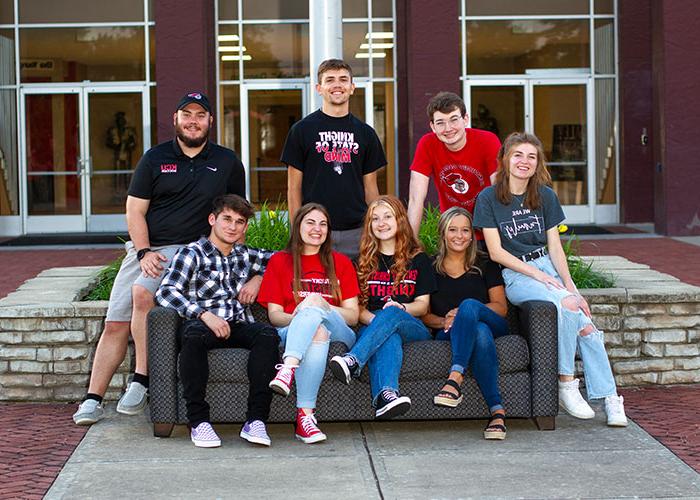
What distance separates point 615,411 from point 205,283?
94.8 inches

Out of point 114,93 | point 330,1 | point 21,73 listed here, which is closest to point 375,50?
point 114,93

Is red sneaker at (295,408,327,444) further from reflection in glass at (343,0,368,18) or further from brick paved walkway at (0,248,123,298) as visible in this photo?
reflection in glass at (343,0,368,18)

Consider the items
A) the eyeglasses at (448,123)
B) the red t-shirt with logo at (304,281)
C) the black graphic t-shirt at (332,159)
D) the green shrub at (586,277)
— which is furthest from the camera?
the green shrub at (586,277)

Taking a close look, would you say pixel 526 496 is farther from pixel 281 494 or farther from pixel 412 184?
pixel 412 184

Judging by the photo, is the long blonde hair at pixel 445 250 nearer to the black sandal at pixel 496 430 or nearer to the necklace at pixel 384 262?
the necklace at pixel 384 262

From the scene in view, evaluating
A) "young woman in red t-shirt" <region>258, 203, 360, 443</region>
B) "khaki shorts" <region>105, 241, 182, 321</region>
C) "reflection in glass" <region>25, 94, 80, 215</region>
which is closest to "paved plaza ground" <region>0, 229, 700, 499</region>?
"young woman in red t-shirt" <region>258, 203, 360, 443</region>

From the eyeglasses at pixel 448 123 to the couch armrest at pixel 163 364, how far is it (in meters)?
2.02

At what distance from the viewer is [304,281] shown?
6.66 meters

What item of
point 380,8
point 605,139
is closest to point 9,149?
point 380,8

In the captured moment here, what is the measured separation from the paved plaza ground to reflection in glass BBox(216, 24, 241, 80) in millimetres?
13102

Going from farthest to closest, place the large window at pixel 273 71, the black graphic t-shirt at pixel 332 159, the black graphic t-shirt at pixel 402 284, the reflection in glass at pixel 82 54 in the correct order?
the reflection in glass at pixel 82 54 → the large window at pixel 273 71 → the black graphic t-shirt at pixel 332 159 → the black graphic t-shirt at pixel 402 284

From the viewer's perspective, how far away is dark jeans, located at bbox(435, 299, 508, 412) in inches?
245

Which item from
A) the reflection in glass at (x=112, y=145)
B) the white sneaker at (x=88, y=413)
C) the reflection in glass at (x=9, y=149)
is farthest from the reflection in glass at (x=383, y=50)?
the white sneaker at (x=88, y=413)

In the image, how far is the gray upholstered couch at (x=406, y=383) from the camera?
6293 millimetres
